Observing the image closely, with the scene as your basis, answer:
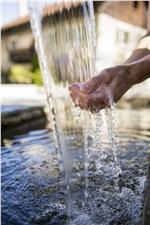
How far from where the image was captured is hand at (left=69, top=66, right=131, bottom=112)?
2.00m

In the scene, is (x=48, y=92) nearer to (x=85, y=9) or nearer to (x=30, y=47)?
(x=85, y=9)

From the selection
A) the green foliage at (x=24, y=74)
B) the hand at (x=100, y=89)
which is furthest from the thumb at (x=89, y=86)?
the green foliage at (x=24, y=74)

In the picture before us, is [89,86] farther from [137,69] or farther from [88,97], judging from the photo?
[137,69]

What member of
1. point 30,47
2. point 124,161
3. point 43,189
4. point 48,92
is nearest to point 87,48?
point 48,92

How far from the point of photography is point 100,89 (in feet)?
6.61

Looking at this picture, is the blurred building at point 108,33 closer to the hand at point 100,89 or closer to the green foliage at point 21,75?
the green foliage at point 21,75

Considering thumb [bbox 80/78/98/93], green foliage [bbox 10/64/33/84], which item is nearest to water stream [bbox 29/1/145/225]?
thumb [bbox 80/78/98/93]

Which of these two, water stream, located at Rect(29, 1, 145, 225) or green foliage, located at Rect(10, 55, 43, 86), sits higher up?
water stream, located at Rect(29, 1, 145, 225)

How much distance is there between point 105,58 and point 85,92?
57.0 feet

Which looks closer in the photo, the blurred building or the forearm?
the forearm

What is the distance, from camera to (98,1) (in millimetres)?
19297

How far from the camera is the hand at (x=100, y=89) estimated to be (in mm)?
2002

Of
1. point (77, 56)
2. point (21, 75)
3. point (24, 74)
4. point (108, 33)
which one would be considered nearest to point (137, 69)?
point (77, 56)

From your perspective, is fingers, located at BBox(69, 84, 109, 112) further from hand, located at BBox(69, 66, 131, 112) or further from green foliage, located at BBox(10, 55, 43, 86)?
green foliage, located at BBox(10, 55, 43, 86)
